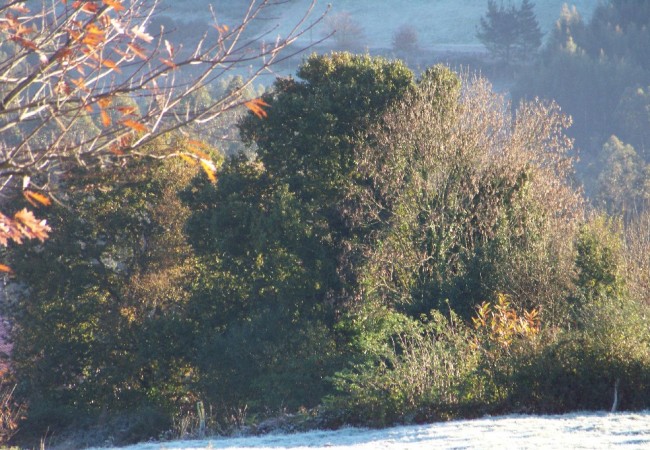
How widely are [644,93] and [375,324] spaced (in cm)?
5288

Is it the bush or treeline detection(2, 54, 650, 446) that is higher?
A: treeline detection(2, 54, 650, 446)

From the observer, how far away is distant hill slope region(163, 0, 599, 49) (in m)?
97.2

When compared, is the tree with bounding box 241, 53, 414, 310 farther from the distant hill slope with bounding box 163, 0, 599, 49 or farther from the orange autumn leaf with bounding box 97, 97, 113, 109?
the distant hill slope with bounding box 163, 0, 599, 49

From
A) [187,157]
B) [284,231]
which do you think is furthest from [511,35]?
[187,157]

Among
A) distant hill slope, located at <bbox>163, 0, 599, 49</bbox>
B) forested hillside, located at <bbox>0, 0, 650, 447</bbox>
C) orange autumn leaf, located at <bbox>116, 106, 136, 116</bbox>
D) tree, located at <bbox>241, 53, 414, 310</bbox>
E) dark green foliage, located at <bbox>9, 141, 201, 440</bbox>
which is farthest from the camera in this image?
distant hill slope, located at <bbox>163, 0, 599, 49</bbox>

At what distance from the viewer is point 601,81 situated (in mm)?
68938

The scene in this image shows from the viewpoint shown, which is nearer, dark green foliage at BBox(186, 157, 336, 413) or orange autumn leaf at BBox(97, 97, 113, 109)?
orange autumn leaf at BBox(97, 97, 113, 109)

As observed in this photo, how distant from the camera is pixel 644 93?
62469 millimetres

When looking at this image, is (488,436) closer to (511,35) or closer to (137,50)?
(137,50)

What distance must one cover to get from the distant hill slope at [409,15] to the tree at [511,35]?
10.4m

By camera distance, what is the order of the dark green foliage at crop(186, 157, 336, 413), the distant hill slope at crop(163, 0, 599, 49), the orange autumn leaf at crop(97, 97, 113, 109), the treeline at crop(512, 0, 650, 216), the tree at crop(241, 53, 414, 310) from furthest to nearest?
the distant hill slope at crop(163, 0, 599, 49) < the treeline at crop(512, 0, 650, 216) < the tree at crop(241, 53, 414, 310) < the dark green foliage at crop(186, 157, 336, 413) < the orange autumn leaf at crop(97, 97, 113, 109)

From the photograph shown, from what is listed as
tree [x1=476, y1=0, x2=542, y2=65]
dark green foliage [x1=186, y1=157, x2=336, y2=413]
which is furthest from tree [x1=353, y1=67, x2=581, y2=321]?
tree [x1=476, y1=0, x2=542, y2=65]

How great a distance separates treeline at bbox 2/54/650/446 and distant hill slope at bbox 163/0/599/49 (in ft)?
235

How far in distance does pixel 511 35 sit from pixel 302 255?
68301 mm
